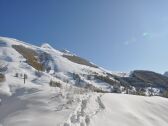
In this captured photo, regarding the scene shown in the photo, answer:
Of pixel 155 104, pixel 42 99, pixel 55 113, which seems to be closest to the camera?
pixel 55 113

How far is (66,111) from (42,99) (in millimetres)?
2406

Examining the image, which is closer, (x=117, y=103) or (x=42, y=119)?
(x=42, y=119)

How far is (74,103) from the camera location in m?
14.3

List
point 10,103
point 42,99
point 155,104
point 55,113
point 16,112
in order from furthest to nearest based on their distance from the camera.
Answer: point 155,104 < point 10,103 < point 42,99 < point 16,112 < point 55,113

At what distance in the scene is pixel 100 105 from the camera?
1503 cm

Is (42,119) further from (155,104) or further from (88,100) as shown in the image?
(155,104)

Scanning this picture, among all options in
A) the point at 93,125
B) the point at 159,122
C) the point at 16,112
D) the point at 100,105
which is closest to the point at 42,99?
the point at 16,112

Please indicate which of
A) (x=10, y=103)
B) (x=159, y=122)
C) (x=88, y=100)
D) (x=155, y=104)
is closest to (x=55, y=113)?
(x=88, y=100)

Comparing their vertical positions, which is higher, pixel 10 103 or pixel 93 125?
pixel 10 103

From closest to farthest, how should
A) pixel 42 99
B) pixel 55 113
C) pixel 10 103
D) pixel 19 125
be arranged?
1. pixel 19 125
2. pixel 55 113
3. pixel 42 99
4. pixel 10 103

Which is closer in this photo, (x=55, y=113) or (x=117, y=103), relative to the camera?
(x=55, y=113)

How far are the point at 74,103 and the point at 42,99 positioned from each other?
5.64 feet

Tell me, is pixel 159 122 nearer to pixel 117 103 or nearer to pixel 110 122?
pixel 117 103

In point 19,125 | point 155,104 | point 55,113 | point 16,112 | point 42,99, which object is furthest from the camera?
point 155,104
